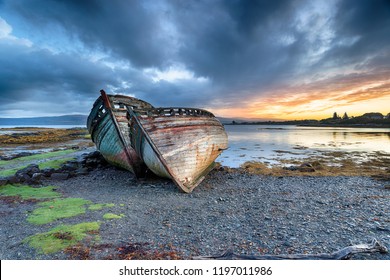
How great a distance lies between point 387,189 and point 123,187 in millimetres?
13482

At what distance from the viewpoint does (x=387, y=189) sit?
38.3 feet

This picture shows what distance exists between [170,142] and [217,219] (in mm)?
4538

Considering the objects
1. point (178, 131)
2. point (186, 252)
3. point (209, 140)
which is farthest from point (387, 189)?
point (186, 252)

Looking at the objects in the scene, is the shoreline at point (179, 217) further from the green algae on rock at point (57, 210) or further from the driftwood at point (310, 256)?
the driftwood at point (310, 256)

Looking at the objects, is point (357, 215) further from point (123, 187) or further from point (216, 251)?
point (123, 187)

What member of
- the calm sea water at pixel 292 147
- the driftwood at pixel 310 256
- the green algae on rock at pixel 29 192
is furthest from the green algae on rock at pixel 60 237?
the calm sea water at pixel 292 147

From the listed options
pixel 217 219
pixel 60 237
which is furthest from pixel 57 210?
pixel 217 219

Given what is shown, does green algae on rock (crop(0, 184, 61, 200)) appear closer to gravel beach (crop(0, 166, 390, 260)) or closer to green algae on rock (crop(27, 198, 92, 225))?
gravel beach (crop(0, 166, 390, 260))

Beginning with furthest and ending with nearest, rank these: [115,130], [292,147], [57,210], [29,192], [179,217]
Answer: [292,147] < [115,130] < [29,192] < [57,210] < [179,217]

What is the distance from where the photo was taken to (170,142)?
1094 cm

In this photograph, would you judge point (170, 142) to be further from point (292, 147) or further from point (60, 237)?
point (292, 147)

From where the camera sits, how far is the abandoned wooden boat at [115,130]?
12.8 m

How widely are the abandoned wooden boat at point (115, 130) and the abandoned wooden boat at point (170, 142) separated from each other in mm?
1482

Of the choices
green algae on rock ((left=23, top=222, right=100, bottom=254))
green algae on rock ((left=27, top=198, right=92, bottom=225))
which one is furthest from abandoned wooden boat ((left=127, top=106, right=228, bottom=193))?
green algae on rock ((left=23, top=222, right=100, bottom=254))
